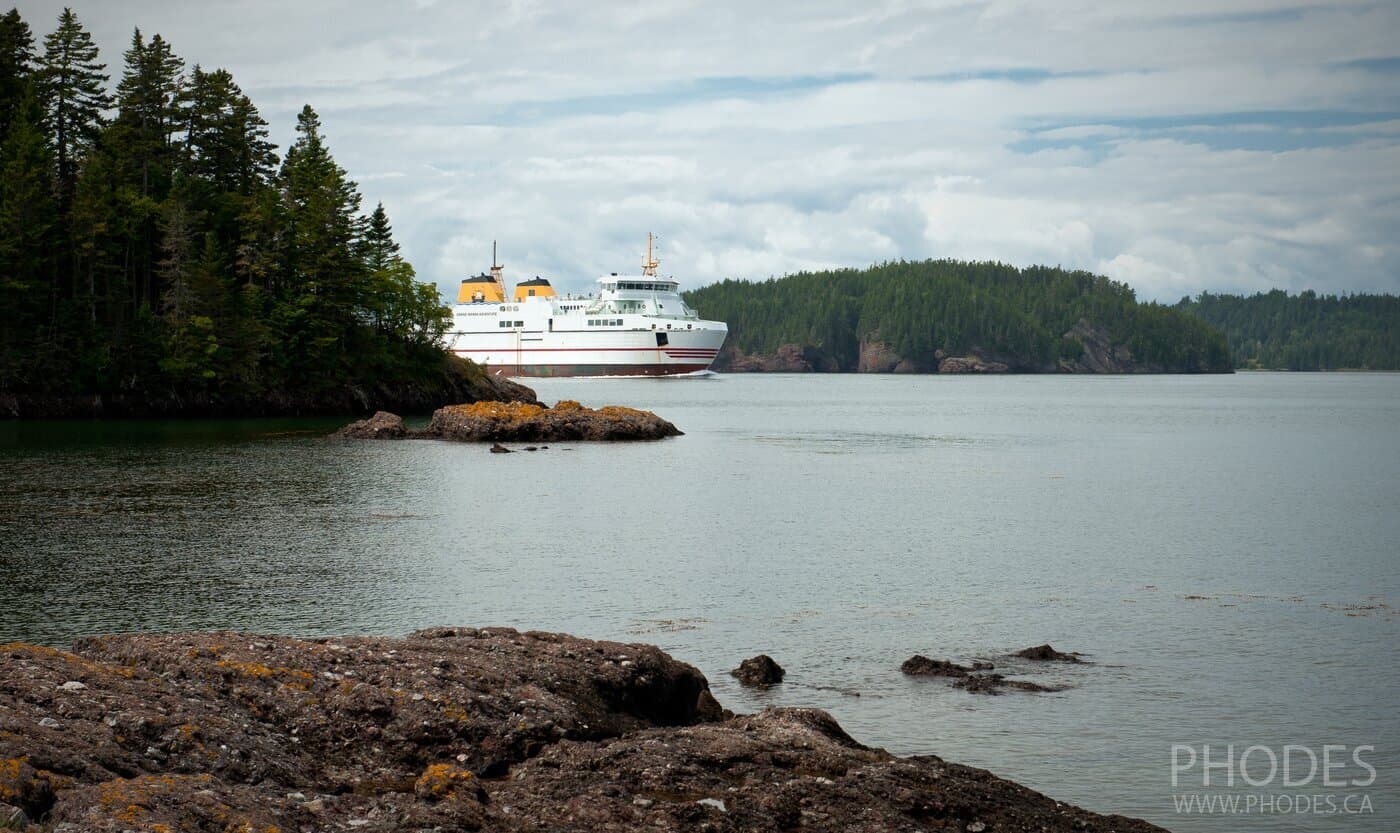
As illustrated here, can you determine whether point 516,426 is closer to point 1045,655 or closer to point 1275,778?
point 1045,655

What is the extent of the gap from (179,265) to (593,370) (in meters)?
70.7

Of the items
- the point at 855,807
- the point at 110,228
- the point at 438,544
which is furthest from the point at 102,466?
the point at 855,807

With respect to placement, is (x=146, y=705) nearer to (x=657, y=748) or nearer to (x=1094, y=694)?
(x=657, y=748)

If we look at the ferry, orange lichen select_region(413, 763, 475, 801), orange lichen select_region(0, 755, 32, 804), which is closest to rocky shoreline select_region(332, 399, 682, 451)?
orange lichen select_region(413, 763, 475, 801)

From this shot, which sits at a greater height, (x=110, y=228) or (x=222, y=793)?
(x=110, y=228)

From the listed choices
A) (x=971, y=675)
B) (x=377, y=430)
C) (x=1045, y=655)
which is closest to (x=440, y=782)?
(x=971, y=675)

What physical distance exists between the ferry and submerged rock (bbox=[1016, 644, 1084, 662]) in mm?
109308

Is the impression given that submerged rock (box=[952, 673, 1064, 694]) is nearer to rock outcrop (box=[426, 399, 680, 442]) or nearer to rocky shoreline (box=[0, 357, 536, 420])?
rock outcrop (box=[426, 399, 680, 442])

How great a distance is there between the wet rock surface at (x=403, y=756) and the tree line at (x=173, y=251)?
50.2 m

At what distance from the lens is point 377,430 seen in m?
44.7

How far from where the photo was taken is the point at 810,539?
856 inches

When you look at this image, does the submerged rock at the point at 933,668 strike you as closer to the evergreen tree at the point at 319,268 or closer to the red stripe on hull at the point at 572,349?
the evergreen tree at the point at 319,268

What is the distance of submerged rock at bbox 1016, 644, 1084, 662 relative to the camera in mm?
12672

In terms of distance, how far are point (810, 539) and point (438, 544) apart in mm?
6307
